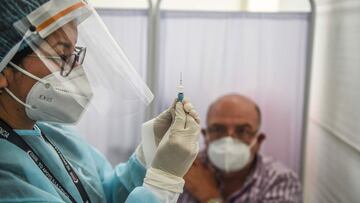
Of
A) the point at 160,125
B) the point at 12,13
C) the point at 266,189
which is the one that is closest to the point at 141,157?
the point at 160,125

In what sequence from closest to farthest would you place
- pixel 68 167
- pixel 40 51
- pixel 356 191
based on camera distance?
pixel 40 51
pixel 68 167
pixel 356 191

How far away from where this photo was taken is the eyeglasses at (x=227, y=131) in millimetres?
1897

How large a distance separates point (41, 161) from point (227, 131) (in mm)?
1018

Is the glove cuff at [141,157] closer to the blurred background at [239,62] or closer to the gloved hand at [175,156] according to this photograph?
the gloved hand at [175,156]

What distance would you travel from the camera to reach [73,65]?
955mm

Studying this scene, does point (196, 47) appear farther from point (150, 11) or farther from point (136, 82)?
point (136, 82)

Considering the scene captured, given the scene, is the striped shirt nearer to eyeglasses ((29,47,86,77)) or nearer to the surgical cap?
eyeglasses ((29,47,86,77))

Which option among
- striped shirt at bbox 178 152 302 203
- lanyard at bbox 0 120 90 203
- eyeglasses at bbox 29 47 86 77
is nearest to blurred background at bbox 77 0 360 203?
striped shirt at bbox 178 152 302 203

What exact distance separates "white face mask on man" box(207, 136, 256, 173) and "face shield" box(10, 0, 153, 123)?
891 millimetres

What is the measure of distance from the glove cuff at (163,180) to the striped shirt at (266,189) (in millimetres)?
871

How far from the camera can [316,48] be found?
2.25m

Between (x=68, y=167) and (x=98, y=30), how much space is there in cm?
37

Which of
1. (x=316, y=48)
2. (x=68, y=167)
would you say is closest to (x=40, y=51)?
(x=68, y=167)

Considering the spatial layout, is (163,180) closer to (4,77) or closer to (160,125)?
(160,125)
